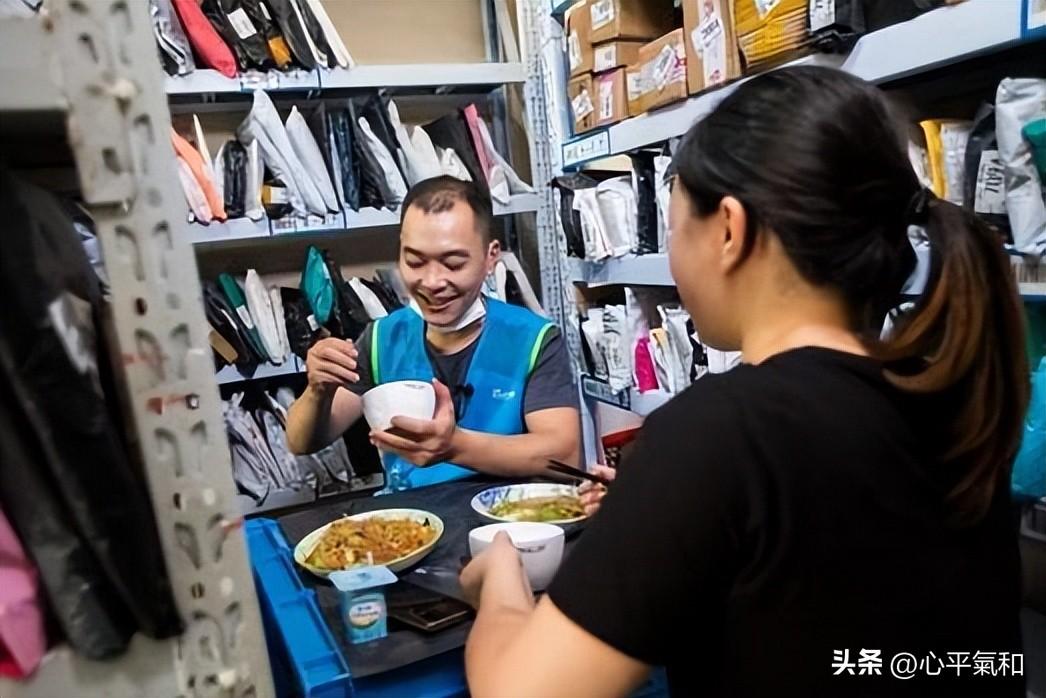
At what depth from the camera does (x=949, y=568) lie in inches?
28.9

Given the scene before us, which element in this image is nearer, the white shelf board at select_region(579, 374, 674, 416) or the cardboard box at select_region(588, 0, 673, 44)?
the cardboard box at select_region(588, 0, 673, 44)

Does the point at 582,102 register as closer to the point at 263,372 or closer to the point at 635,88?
the point at 635,88

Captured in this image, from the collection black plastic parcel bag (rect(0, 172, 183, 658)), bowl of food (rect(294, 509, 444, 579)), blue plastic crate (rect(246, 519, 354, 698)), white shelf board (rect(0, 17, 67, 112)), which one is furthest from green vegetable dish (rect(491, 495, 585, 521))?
white shelf board (rect(0, 17, 67, 112))

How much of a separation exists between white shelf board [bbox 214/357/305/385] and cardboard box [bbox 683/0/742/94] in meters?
1.46

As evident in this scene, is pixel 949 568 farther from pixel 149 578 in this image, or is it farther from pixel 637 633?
pixel 149 578

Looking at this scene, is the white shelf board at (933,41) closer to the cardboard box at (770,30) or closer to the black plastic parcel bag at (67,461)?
the cardboard box at (770,30)

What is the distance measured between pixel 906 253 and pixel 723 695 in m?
0.46

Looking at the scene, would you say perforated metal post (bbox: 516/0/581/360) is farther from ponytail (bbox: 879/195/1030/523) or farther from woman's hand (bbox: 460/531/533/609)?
ponytail (bbox: 879/195/1030/523)

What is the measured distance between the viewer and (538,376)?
1.85 m

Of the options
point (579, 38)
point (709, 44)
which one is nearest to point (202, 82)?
point (579, 38)

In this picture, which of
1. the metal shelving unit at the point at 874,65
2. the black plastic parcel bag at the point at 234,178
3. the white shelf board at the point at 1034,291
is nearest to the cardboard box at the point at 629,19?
the metal shelving unit at the point at 874,65

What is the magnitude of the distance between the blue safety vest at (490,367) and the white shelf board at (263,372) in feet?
2.37

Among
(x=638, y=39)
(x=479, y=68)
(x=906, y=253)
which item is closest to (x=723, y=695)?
(x=906, y=253)

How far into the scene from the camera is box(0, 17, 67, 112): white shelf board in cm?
49
